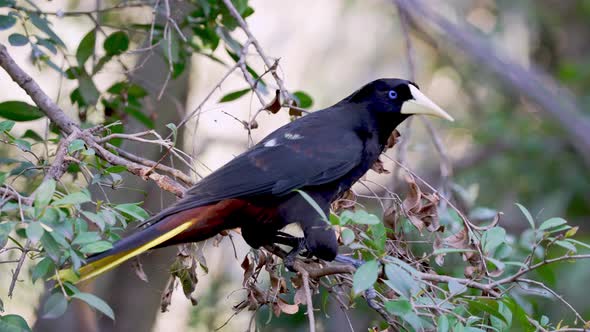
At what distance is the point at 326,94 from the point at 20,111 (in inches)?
169

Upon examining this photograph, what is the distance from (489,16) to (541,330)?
5679 millimetres

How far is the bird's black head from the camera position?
3084 millimetres

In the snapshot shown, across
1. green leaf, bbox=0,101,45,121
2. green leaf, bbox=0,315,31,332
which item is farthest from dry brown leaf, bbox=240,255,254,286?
green leaf, bbox=0,101,45,121

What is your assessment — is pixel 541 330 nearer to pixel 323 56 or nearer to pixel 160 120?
pixel 160 120

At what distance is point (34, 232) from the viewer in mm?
1796

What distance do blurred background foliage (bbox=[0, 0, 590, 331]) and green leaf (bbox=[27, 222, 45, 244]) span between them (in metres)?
0.66

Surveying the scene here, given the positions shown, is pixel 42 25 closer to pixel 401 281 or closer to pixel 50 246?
pixel 50 246

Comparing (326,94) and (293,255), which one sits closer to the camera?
(293,255)

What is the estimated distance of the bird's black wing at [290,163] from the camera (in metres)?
2.74

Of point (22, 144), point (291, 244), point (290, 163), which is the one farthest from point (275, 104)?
point (22, 144)

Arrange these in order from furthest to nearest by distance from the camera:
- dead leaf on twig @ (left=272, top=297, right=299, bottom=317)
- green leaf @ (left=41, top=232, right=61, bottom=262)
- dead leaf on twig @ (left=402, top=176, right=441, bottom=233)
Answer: dead leaf on twig @ (left=402, top=176, right=441, bottom=233), dead leaf on twig @ (left=272, top=297, right=299, bottom=317), green leaf @ (left=41, top=232, right=61, bottom=262)

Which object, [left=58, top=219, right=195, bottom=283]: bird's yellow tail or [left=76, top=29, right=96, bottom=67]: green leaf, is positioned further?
[left=76, top=29, right=96, bottom=67]: green leaf

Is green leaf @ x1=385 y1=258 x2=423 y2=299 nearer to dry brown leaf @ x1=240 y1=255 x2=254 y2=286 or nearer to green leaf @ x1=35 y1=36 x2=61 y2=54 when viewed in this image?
dry brown leaf @ x1=240 y1=255 x2=254 y2=286

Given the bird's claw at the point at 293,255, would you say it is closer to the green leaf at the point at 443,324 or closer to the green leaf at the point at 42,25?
the green leaf at the point at 443,324
